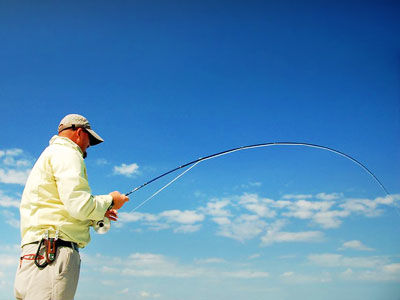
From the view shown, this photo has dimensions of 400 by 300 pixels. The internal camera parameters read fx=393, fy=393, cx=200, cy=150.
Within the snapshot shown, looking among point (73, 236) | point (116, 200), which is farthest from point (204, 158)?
point (73, 236)

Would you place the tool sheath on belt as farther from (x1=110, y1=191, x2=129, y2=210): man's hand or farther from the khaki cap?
the khaki cap

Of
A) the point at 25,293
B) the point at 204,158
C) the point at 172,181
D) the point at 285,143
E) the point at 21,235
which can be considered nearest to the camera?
the point at 25,293

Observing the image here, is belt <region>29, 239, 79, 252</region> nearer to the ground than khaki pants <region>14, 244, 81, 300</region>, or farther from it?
farther from it

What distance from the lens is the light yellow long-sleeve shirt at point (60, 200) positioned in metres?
4.03

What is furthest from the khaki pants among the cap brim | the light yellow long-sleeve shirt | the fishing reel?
the cap brim

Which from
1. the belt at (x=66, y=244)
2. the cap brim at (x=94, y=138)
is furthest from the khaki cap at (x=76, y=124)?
the belt at (x=66, y=244)

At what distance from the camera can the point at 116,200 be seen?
14.7ft

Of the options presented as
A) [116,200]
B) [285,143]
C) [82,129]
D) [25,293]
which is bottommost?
[25,293]

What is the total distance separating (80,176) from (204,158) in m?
4.01

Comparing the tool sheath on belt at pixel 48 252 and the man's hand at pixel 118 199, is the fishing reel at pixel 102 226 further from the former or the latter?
the tool sheath on belt at pixel 48 252

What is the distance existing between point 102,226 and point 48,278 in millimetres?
788

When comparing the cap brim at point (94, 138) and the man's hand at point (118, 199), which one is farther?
the cap brim at point (94, 138)

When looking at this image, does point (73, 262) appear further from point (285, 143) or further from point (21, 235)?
point (285, 143)

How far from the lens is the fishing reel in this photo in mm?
4428
